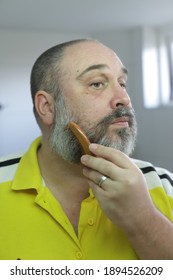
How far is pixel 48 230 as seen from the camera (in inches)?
22.3

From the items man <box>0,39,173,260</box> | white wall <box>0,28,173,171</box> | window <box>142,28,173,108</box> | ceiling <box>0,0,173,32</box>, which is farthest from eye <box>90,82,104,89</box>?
Result: white wall <box>0,28,173,171</box>

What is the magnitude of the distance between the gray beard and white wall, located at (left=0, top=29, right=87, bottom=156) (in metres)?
2.27

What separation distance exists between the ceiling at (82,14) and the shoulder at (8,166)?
1779 millimetres

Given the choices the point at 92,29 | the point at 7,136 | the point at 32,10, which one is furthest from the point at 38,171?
the point at 92,29

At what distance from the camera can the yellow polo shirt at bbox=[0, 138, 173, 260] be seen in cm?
55

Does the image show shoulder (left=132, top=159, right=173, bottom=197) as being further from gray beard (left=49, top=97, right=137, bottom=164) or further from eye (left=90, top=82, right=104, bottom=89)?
eye (left=90, top=82, right=104, bottom=89)

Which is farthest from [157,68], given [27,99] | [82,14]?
[27,99]

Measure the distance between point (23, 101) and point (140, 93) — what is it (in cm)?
104

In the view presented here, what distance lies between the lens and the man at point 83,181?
18.7 inches

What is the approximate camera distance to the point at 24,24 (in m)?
2.76

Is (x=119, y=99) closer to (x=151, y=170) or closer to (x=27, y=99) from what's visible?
(x=151, y=170)

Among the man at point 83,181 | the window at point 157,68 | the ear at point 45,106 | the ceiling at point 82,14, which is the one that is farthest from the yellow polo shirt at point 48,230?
the window at point 157,68

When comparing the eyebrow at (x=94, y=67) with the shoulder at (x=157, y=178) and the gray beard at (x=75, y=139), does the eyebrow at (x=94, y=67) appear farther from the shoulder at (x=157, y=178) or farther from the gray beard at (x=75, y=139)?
the shoulder at (x=157, y=178)
